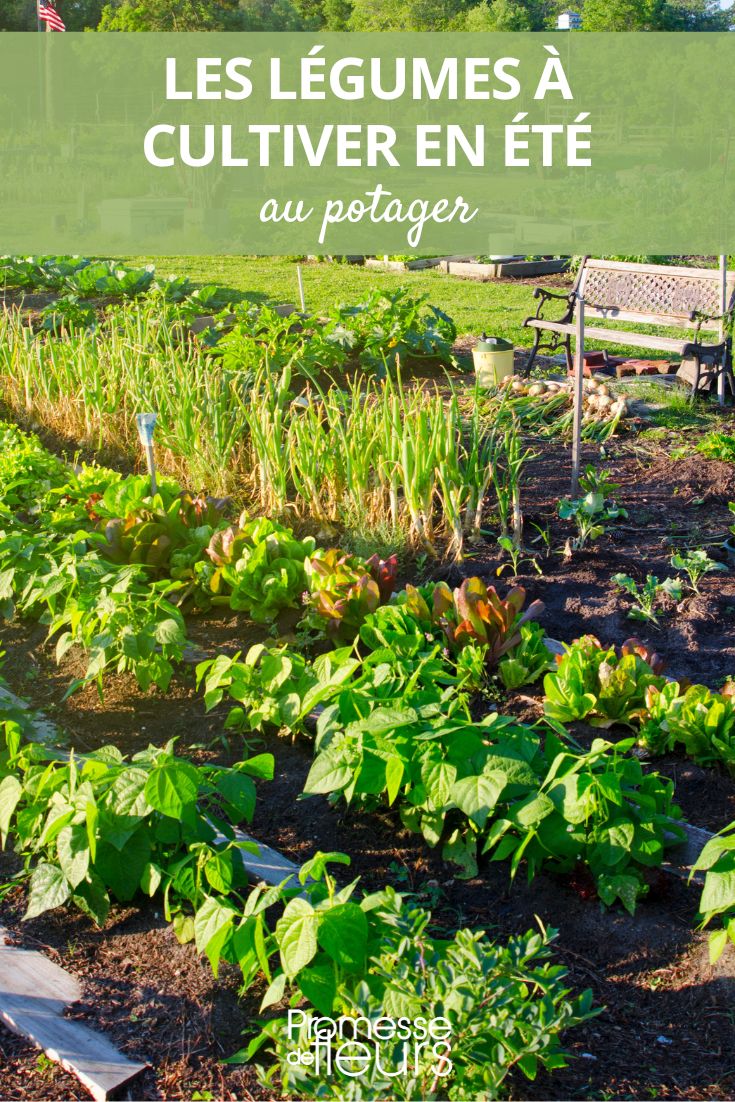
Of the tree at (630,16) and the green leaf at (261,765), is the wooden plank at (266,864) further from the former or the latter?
the tree at (630,16)

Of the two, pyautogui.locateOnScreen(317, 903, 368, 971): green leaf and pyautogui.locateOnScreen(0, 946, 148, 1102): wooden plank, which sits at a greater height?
pyautogui.locateOnScreen(317, 903, 368, 971): green leaf

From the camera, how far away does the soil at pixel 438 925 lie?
221 centimetres

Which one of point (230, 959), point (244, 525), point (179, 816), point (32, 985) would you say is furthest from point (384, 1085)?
point (244, 525)

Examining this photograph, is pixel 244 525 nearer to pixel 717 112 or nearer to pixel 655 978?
pixel 655 978

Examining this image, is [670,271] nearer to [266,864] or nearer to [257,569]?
[257,569]

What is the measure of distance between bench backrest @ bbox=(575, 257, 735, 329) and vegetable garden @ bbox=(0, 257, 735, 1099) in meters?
2.30

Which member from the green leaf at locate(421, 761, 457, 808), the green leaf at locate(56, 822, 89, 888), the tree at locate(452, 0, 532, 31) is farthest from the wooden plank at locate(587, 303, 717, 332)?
the tree at locate(452, 0, 532, 31)

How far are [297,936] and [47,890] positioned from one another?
2.30 feet

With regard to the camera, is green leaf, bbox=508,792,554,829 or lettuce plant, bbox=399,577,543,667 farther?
lettuce plant, bbox=399,577,543,667


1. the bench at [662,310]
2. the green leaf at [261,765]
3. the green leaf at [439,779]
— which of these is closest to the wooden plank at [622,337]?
the bench at [662,310]

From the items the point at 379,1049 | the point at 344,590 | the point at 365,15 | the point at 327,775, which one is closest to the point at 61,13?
the point at 365,15

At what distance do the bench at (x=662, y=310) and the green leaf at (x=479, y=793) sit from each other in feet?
16.0

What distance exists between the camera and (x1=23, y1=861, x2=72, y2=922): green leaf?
2520 millimetres

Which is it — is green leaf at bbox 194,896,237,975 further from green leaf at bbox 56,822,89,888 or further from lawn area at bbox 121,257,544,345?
lawn area at bbox 121,257,544,345
